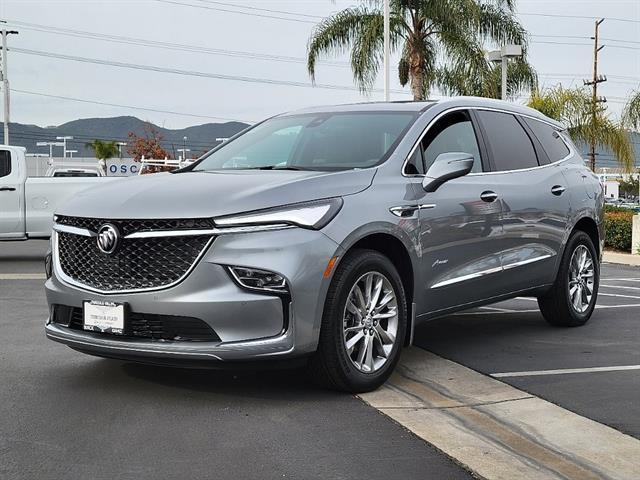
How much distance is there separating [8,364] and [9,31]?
5017cm

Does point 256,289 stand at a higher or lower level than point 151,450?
higher

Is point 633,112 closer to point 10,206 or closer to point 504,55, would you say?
point 504,55

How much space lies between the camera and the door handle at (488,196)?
6671 millimetres

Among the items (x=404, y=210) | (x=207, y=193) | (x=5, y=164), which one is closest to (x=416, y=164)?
(x=404, y=210)

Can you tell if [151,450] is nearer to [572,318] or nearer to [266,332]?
[266,332]

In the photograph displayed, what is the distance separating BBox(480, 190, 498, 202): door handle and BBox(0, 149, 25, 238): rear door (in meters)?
10.6

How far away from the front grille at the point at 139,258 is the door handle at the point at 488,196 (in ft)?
7.97

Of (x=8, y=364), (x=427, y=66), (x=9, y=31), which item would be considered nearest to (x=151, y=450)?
(x=8, y=364)

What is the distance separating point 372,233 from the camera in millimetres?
5555

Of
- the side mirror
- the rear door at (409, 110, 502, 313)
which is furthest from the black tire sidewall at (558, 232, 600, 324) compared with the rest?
the side mirror

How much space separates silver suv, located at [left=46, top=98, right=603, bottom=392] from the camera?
16.5ft

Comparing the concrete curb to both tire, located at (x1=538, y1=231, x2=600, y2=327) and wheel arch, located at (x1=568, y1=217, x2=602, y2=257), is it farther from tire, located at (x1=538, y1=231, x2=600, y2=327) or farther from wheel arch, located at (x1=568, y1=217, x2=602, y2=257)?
tire, located at (x1=538, y1=231, x2=600, y2=327)

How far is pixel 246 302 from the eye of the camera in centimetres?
499

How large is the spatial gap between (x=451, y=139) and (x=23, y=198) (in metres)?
10.5
